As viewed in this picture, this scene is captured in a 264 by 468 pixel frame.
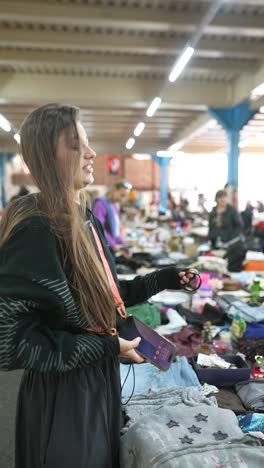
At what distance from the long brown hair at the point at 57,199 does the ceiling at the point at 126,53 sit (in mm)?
3578

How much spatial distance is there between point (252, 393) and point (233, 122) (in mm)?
6679

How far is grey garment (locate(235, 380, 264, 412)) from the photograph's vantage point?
5.53 feet

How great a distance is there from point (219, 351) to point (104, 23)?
3.68 meters

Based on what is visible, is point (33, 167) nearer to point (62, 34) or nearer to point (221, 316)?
point (221, 316)

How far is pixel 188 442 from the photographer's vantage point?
1159mm

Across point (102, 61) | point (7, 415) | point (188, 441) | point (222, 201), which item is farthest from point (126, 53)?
point (188, 441)

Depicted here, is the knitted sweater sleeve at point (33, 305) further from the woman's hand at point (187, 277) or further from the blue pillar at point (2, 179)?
the blue pillar at point (2, 179)

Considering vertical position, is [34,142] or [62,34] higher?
[62,34]

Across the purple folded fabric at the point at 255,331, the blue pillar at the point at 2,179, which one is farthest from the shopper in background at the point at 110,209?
the blue pillar at the point at 2,179

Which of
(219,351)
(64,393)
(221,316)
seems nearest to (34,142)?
(64,393)

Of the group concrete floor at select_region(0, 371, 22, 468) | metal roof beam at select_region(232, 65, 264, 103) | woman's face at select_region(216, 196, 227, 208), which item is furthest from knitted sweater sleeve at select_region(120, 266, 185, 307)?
metal roof beam at select_region(232, 65, 264, 103)

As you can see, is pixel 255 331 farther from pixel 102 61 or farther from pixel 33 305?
pixel 102 61

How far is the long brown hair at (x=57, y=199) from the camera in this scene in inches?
40.9

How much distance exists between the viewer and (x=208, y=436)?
3.97ft
